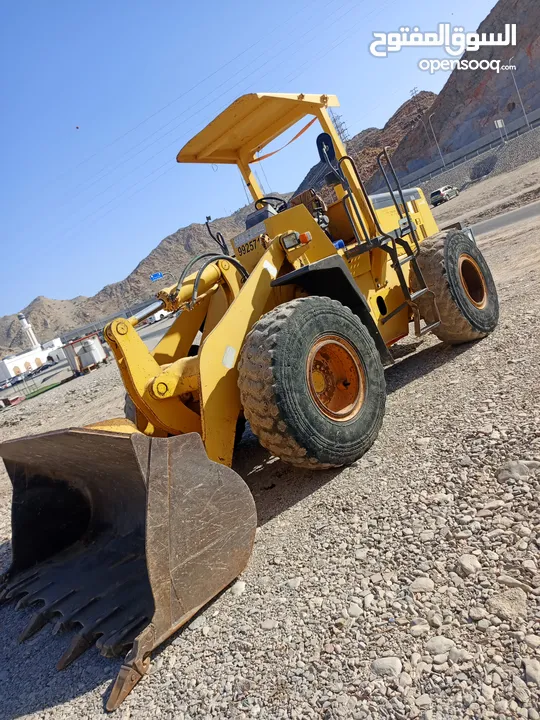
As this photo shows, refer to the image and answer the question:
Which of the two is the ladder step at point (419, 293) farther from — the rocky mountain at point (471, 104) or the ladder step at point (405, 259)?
the rocky mountain at point (471, 104)

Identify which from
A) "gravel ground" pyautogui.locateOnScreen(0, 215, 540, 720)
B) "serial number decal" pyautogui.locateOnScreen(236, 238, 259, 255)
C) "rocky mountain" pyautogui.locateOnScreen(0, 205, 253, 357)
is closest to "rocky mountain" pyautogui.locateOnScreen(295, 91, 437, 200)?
"rocky mountain" pyautogui.locateOnScreen(0, 205, 253, 357)

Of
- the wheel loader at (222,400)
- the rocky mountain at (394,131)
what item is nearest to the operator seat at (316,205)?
the wheel loader at (222,400)

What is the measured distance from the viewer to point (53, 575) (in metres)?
3.89

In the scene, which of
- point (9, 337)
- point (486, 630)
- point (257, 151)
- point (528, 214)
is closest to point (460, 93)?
point (528, 214)

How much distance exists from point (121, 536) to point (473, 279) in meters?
4.65

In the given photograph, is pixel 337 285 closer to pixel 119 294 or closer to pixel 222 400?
pixel 222 400

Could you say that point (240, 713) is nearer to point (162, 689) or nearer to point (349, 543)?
point (162, 689)

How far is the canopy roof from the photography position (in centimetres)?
519

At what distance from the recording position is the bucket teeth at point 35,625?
347 centimetres

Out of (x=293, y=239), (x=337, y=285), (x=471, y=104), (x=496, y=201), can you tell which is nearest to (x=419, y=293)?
(x=337, y=285)

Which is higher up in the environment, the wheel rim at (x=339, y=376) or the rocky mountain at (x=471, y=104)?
the rocky mountain at (x=471, y=104)

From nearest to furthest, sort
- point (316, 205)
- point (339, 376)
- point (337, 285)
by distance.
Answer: point (339, 376), point (337, 285), point (316, 205)

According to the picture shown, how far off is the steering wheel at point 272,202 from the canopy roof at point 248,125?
56 centimetres

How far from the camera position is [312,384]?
4.00 metres
